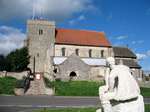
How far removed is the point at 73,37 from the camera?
81.4m

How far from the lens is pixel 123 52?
83062mm

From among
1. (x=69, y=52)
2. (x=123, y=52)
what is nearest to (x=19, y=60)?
(x=69, y=52)

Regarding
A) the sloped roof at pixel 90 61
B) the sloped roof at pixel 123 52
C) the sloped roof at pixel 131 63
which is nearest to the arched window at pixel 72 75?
the sloped roof at pixel 90 61

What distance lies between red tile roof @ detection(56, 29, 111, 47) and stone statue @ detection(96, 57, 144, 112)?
70.1 metres

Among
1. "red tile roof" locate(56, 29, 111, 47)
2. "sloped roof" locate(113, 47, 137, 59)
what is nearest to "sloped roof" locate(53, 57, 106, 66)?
"red tile roof" locate(56, 29, 111, 47)

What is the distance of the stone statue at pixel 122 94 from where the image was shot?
659 cm

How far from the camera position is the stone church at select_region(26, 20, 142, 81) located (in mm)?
68312

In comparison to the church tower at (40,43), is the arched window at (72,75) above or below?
below

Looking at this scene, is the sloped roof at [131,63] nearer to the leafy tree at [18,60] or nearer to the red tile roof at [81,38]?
the red tile roof at [81,38]

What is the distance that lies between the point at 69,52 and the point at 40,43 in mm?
7748

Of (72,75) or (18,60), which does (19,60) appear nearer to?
(18,60)

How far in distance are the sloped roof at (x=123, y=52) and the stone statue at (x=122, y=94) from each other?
74.9 metres

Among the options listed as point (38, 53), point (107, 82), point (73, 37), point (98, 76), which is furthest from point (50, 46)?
point (107, 82)

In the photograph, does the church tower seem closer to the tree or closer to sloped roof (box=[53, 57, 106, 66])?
the tree
